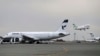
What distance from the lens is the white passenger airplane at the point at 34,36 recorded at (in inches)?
3964

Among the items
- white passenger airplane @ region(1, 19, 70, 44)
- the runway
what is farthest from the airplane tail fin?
the runway

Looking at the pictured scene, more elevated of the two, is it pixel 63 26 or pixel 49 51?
pixel 63 26

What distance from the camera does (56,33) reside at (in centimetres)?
10025

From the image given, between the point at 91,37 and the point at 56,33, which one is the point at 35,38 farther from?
the point at 91,37

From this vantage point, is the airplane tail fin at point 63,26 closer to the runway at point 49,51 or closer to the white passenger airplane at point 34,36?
the white passenger airplane at point 34,36

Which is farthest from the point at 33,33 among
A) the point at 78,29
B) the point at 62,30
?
the point at 78,29

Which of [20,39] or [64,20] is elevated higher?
[64,20]

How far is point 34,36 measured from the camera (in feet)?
335

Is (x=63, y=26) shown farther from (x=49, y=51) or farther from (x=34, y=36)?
(x=49, y=51)

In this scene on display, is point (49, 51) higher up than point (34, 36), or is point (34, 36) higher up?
point (34, 36)

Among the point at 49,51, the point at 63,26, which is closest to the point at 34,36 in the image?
the point at 63,26

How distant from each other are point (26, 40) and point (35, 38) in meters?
3.92

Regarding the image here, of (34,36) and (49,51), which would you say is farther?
(34,36)

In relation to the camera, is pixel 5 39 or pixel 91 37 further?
pixel 91 37
